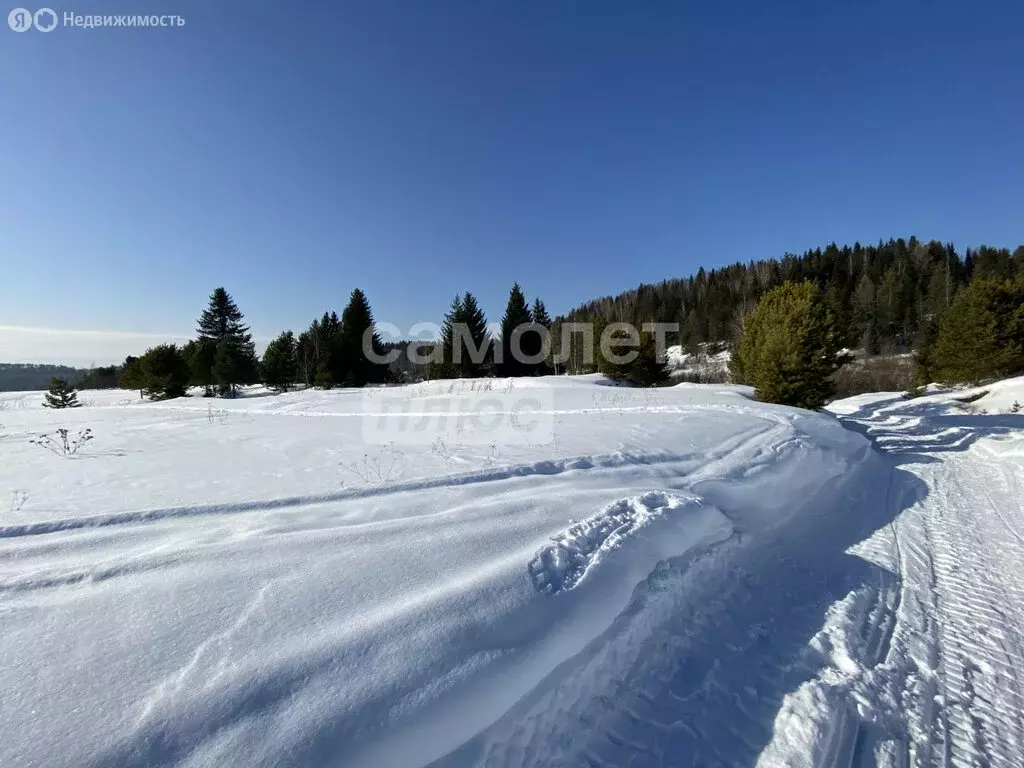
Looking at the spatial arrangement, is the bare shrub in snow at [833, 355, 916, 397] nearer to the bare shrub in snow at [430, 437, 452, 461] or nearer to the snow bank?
the bare shrub in snow at [430, 437, 452, 461]

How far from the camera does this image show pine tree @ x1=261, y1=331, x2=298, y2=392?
36000mm

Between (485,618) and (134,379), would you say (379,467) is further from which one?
(134,379)

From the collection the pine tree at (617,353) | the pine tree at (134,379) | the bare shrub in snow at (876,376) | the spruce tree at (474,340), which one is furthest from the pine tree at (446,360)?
the bare shrub in snow at (876,376)

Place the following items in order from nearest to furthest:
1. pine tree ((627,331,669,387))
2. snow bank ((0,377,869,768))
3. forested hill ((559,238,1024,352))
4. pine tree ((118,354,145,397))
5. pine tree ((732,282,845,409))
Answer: snow bank ((0,377,869,768))
pine tree ((732,282,845,409))
pine tree ((627,331,669,387))
pine tree ((118,354,145,397))
forested hill ((559,238,1024,352))

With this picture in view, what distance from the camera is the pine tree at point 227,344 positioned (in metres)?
32.8

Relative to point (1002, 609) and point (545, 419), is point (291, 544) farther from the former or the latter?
point (545, 419)

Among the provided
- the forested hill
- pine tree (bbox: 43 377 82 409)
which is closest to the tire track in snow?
pine tree (bbox: 43 377 82 409)

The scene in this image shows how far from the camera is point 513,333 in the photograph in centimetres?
3703

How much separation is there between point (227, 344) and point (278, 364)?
394cm

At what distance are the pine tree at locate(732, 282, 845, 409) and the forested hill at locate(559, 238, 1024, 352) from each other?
111 feet

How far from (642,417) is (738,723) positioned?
755 centimetres

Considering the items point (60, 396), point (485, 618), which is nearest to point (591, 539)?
point (485, 618)

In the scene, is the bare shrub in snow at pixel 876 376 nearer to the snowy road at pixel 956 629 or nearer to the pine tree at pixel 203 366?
the snowy road at pixel 956 629

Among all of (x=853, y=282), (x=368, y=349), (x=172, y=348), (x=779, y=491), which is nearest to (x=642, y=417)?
(x=779, y=491)
